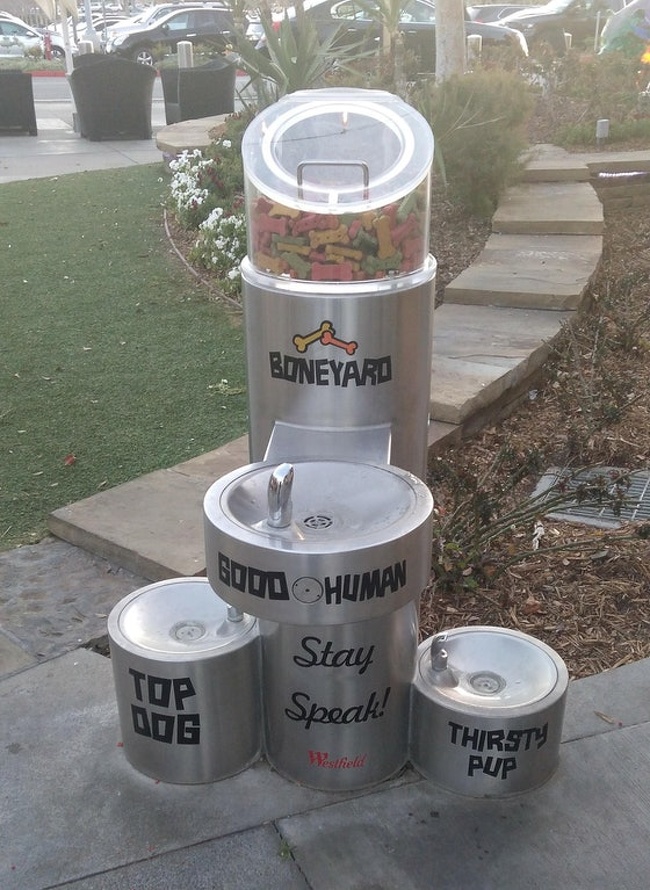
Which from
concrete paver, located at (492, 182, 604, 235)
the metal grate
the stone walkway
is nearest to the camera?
the stone walkway

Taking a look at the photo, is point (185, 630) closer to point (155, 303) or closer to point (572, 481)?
point (572, 481)

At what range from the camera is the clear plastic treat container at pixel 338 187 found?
2.39m

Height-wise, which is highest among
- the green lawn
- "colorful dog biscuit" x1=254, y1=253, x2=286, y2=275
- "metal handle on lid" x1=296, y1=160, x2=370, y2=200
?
"metal handle on lid" x1=296, y1=160, x2=370, y2=200

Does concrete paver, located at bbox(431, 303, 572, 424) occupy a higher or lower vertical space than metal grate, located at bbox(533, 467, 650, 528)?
higher

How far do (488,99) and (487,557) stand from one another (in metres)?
5.02

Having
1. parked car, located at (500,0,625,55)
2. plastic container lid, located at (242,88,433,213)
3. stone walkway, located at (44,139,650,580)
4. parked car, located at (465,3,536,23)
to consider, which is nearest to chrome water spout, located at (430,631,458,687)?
stone walkway, located at (44,139,650,580)

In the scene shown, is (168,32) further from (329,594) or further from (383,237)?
(329,594)

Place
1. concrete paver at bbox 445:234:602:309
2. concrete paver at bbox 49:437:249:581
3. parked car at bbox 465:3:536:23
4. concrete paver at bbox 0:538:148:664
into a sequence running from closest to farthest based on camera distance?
concrete paver at bbox 0:538:148:664 < concrete paver at bbox 49:437:249:581 < concrete paver at bbox 445:234:602:309 < parked car at bbox 465:3:536:23

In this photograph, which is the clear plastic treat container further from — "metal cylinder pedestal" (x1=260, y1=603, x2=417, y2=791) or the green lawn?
the green lawn

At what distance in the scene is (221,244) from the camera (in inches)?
271

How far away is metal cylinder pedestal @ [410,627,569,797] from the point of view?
7.67 feet

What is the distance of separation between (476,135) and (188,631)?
5.29 meters

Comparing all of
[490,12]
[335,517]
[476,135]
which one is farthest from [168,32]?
[335,517]

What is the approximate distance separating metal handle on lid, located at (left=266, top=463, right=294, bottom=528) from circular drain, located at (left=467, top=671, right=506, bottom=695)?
760mm
